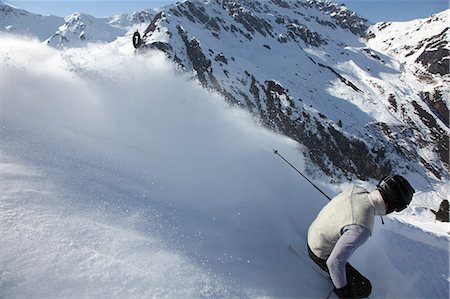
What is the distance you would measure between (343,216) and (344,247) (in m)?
0.29

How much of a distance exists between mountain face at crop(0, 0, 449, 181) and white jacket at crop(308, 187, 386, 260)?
54.5 m

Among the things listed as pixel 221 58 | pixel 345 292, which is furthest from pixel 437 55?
pixel 345 292

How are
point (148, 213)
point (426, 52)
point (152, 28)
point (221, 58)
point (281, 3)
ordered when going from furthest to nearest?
point (281, 3) < point (426, 52) < point (221, 58) < point (152, 28) < point (148, 213)

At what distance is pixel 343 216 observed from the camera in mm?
3266

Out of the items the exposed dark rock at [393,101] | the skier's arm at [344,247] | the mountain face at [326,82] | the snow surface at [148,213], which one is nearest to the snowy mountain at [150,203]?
the snow surface at [148,213]

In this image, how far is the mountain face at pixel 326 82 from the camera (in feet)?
247

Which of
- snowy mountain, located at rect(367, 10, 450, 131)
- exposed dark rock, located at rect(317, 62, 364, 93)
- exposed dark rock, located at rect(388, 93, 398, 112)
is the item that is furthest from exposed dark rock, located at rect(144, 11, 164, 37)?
snowy mountain, located at rect(367, 10, 450, 131)

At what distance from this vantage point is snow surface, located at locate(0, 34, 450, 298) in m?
3.25

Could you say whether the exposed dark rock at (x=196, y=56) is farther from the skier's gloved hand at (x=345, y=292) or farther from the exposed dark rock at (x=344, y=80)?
the skier's gloved hand at (x=345, y=292)

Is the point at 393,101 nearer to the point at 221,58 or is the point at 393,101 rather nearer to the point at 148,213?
the point at 221,58

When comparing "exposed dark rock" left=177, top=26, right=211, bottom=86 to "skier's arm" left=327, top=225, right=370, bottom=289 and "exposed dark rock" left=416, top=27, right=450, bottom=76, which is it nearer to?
"skier's arm" left=327, top=225, right=370, bottom=289

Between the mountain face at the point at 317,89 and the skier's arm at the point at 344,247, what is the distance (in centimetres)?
6283

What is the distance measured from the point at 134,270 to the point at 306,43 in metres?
136

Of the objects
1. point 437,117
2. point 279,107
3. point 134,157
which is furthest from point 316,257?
point 437,117
